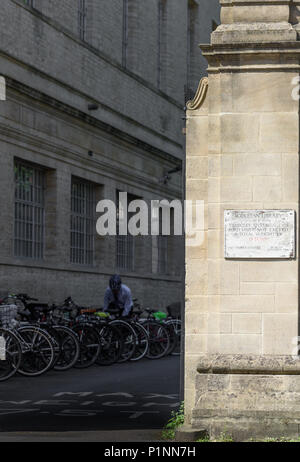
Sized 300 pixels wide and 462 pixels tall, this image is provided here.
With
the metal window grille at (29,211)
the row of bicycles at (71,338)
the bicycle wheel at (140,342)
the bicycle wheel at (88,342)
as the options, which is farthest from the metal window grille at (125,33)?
the bicycle wheel at (88,342)

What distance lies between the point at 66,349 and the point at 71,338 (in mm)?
312

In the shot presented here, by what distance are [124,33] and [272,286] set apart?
23.6 metres

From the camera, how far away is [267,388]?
956cm

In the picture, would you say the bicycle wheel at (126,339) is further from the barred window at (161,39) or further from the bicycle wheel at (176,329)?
the barred window at (161,39)

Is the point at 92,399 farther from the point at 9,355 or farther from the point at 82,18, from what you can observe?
the point at 82,18

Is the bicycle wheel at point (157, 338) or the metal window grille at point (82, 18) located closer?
the bicycle wheel at point (157, 338)

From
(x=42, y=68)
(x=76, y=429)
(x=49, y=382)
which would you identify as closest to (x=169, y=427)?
(x=76, y=429)

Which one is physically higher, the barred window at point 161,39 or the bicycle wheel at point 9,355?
the barred window at point 161,39

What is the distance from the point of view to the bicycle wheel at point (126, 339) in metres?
21.1

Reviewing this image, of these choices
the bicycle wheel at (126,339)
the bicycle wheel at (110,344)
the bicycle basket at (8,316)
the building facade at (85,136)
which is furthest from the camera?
the building facade at (85,136)

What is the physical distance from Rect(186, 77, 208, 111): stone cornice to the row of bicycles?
7720mm

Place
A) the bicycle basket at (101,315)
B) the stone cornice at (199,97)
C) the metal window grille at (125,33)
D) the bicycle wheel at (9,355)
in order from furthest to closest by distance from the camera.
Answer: the metal window grille at (125,33), the bicycle basket at (101,315), the bicycle wheel at (9,355), the stone cornice at (199,97)

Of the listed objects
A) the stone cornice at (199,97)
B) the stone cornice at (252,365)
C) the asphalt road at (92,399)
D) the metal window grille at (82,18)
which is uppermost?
the metal window grille at (82,18)
